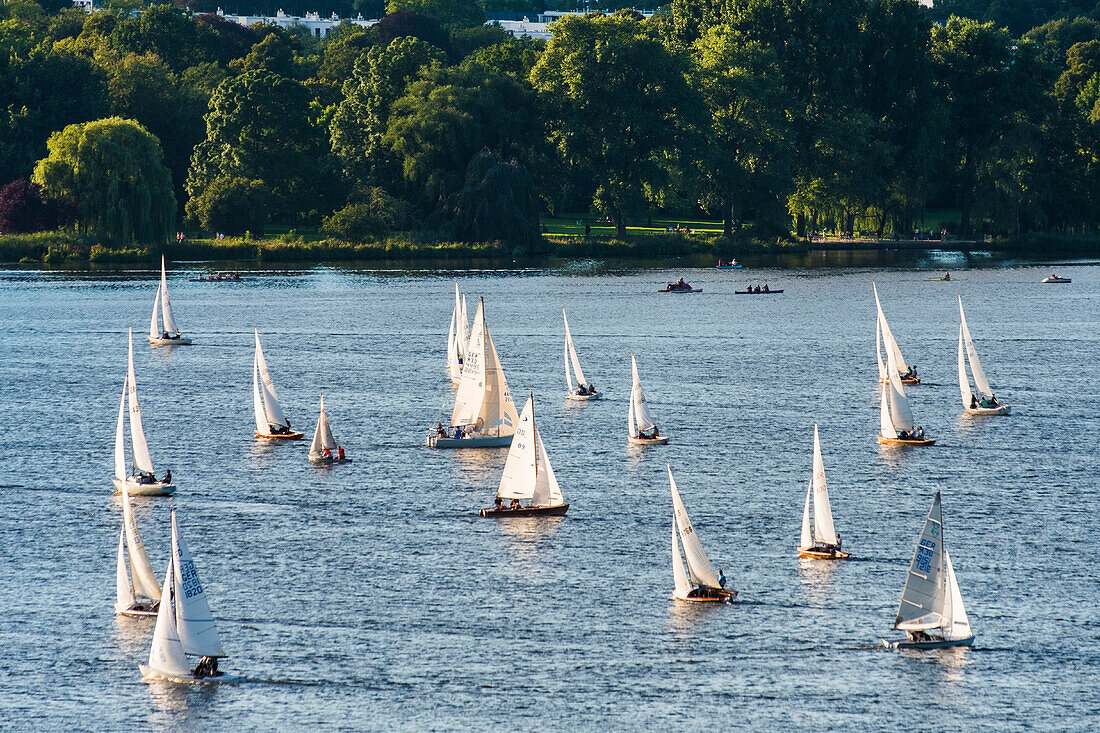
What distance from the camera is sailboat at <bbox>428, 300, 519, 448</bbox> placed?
78.6m

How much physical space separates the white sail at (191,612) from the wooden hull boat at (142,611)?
6.07 m

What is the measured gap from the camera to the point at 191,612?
4591 cm

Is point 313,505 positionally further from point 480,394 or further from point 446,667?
point 446,667

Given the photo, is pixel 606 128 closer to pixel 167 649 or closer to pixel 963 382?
pixel 963 382

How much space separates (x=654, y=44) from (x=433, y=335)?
73.4m

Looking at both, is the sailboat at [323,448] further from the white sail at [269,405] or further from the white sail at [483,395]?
the white sail at [483,395]

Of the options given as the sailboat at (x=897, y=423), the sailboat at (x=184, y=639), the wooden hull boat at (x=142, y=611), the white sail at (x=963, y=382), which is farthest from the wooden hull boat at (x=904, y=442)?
the sailboat at (x=184, y=639)

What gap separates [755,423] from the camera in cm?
8525

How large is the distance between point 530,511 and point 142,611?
18.2 m

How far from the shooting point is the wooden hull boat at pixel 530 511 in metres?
64.8

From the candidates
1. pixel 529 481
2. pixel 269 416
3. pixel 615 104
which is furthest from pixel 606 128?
pixel 529 481

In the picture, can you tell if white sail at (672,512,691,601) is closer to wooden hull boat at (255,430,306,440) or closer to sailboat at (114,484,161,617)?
sailboat at (114,484,161,617)

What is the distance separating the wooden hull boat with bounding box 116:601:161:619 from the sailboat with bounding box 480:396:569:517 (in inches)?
656

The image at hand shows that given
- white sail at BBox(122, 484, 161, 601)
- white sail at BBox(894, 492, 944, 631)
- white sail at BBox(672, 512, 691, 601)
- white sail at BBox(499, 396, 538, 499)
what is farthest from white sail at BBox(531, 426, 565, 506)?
white sail at BBox(894, 492, 944, 631)
